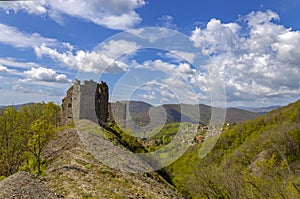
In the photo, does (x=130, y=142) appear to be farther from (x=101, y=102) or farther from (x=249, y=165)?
(x=249, y=165)

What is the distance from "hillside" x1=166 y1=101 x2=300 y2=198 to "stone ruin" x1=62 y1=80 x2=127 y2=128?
1143 centimetres

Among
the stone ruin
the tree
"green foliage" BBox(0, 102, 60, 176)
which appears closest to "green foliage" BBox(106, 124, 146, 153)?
the stone ruin

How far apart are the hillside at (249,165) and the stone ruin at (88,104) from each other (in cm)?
1143

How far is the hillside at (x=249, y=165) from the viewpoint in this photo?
18.4 meters

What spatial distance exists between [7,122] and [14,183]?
8453 mm

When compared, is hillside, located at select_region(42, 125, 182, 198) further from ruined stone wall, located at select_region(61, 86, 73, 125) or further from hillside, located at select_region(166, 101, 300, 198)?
ruined stone wall, located at select_region(61, 86, 73, 125)

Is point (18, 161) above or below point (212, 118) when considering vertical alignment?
below

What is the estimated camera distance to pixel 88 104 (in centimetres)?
3020

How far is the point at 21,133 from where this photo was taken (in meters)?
20.4

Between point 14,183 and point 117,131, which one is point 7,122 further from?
point 117,131

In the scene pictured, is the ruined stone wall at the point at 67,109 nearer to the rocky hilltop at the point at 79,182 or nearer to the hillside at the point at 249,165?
the rocky hilltop at the point at 79,182

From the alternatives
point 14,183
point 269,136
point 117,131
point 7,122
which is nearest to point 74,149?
point 7,122

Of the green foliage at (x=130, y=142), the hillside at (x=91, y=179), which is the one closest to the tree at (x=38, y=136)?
the hillside at (x=91, y=179)

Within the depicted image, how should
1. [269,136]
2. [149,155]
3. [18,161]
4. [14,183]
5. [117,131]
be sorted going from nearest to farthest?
[14,183]
[18,161]
[149,155]
[117,131]
[269,136]
